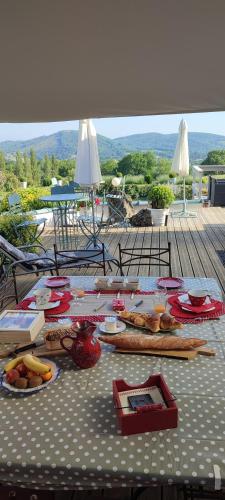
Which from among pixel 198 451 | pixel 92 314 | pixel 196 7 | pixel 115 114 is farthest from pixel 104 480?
pixel 115 114

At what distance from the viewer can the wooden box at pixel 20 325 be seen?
154cm

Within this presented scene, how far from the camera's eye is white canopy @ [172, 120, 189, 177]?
782 cm

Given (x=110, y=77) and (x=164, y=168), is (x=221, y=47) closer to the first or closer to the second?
(x=110, y=77)

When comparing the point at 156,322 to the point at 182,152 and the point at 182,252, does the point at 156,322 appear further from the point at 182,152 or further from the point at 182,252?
the point at 182,152

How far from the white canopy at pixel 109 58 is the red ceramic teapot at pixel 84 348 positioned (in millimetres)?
959

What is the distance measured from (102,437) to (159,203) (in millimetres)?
6364

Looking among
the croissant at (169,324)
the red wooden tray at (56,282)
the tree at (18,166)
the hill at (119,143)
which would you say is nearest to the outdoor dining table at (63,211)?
the red wooden tray at (56,282)

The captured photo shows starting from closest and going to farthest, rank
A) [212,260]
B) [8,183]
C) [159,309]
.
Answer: [159,309]
[212,260]
[8,183]

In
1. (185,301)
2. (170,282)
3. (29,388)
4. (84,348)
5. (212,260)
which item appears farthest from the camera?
(212,260)

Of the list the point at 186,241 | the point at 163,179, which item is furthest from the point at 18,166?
the point at 186,241

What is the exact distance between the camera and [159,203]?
7.13 meters

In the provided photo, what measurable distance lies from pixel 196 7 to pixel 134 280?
4.87ft

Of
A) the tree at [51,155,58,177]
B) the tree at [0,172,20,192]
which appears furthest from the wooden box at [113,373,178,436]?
the tree at [51,155,58,177]

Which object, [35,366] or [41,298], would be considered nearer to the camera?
[35,366]
